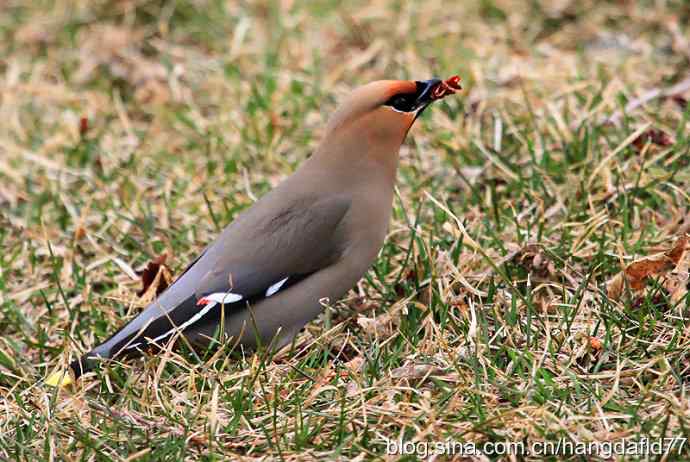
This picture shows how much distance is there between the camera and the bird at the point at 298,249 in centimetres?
409

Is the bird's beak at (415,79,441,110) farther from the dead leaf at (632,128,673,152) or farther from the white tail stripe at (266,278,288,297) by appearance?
the dead leaf at (632,128,673,152)

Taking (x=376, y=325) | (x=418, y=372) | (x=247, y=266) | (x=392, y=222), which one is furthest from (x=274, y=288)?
(x=392, y=222)

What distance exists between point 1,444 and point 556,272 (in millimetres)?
2072

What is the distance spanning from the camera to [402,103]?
432cm

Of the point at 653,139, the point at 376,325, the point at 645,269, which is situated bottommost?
the point at 376,325

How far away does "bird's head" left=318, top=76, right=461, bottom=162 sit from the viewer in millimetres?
4281

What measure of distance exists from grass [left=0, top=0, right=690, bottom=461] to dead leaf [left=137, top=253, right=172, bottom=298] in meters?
0.07

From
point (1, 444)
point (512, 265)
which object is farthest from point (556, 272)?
point (1, 444)

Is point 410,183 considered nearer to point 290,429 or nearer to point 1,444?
point 290,429

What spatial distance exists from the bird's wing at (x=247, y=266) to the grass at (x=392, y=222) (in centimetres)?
12

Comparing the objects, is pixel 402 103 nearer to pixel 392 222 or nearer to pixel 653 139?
pixel 392 222

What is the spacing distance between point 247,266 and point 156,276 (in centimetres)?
68

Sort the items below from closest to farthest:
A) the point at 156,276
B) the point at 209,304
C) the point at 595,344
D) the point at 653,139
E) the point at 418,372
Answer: the point at 418,372 → the point at 595,344 → the point at 209,304 → the point at 156,276 → the point at 653,139

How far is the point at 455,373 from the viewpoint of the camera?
3.79 m
